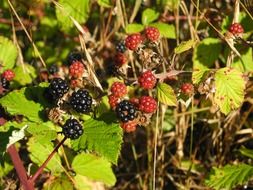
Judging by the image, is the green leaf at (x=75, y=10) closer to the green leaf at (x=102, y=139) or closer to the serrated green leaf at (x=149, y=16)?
the serrated green leaf at (x=149, y=16)

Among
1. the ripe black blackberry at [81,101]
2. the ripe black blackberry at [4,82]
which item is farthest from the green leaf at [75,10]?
the ripe black blackberry at [81,101]

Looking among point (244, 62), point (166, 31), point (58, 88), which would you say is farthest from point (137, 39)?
point (244, 62)

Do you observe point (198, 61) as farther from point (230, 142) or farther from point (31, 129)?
point (31, 129)

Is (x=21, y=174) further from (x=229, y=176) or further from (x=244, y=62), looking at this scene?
(x=244, y=62)

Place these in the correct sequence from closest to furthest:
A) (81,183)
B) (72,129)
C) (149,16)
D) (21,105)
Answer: (72,129) → (21,105) → (81,183) → (149,16)

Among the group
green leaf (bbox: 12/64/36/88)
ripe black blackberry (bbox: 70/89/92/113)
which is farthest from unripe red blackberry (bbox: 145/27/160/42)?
green leaf (bbox: 12/64/36/88)

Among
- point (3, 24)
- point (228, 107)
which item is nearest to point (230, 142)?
point (228, 107)
